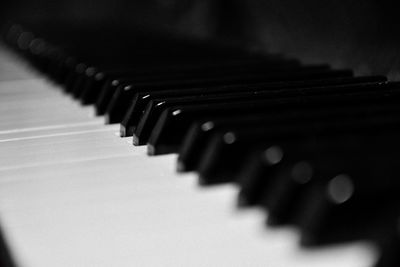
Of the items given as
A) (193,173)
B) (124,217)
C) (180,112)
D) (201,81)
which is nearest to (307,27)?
(201,81)

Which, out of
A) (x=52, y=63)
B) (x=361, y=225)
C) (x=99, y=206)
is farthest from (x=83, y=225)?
(x=52, y=63)

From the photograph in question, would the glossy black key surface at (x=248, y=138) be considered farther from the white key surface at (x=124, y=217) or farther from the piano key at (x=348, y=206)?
the piano key at (x=348, y=206)

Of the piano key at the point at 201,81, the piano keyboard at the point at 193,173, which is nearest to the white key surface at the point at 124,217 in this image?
the piano keyboard at the point at 193,173

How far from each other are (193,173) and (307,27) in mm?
666

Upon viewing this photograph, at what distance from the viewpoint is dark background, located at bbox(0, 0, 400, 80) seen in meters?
1.15

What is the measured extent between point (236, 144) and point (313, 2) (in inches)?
26.4

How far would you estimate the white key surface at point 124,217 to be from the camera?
0.58 m

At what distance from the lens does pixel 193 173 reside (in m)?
0.78

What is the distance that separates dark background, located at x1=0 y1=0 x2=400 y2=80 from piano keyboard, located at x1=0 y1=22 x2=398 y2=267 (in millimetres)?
65

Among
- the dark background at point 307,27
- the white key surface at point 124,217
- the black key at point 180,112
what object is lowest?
the white key surface at point 124,217

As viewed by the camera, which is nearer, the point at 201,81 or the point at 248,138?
the point at 248,138

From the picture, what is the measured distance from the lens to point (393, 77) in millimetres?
1141

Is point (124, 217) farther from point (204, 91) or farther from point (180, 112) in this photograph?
point (204, 91)

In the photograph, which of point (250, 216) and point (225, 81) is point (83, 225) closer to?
point (250, 216)
